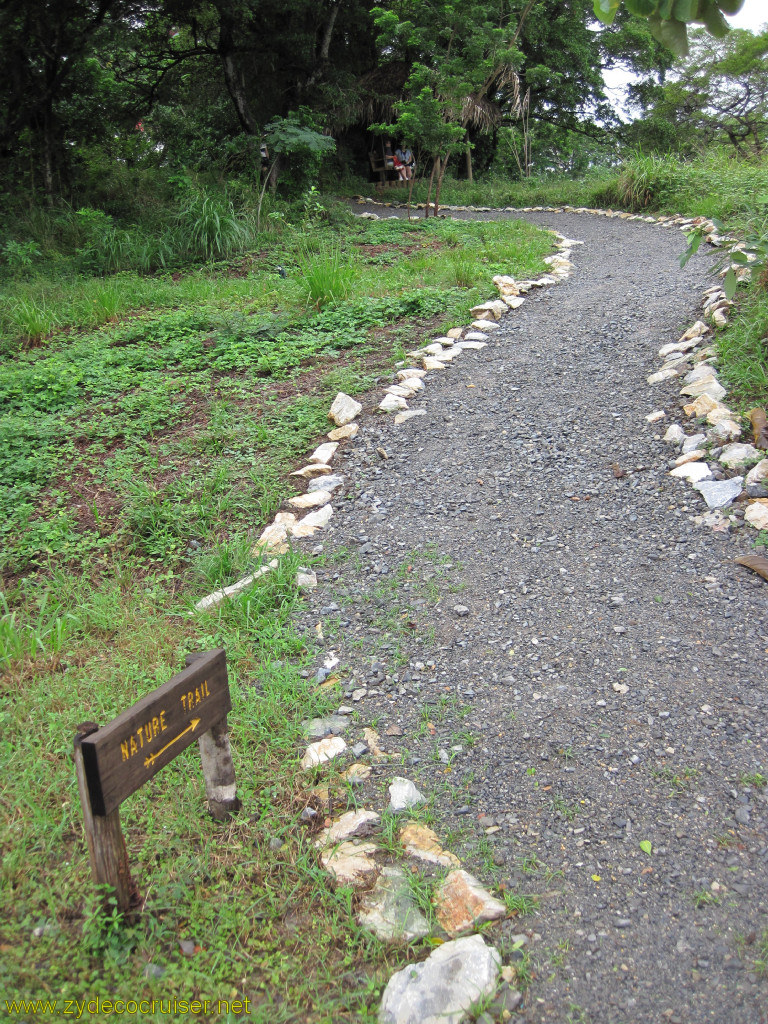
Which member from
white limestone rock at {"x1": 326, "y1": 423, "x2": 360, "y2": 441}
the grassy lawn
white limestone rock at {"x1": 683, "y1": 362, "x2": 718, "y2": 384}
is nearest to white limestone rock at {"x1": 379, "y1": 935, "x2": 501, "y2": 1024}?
the grassy lawn

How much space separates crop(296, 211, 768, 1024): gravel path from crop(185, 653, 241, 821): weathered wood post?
18.6 inches

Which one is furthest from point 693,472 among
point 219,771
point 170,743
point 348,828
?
point 170,743

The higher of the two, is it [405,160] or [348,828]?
[405,160]

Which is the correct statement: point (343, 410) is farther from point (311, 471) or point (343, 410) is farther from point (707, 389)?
point (707, 389)

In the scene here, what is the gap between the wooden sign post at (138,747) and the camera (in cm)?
137

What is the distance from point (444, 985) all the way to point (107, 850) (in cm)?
79

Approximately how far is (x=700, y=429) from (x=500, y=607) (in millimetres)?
1640

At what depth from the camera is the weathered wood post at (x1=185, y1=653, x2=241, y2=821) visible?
1766 mm

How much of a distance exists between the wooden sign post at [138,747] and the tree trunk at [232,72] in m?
10.7

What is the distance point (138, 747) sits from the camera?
4.72 feet

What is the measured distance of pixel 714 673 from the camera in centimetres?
227

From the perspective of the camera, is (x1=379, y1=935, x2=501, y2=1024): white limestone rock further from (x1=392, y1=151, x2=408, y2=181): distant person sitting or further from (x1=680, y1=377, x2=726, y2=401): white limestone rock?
(x1=392, y1=151, x2=408, y2=181): distant person sitting

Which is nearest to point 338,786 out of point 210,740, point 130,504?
point 210,740

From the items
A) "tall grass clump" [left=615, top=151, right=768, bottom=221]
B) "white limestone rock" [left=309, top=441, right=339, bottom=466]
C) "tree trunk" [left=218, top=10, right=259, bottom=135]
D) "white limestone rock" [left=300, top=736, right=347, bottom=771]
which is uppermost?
"tree trunk" [left=218, top=10, right=259, bottom=135]
